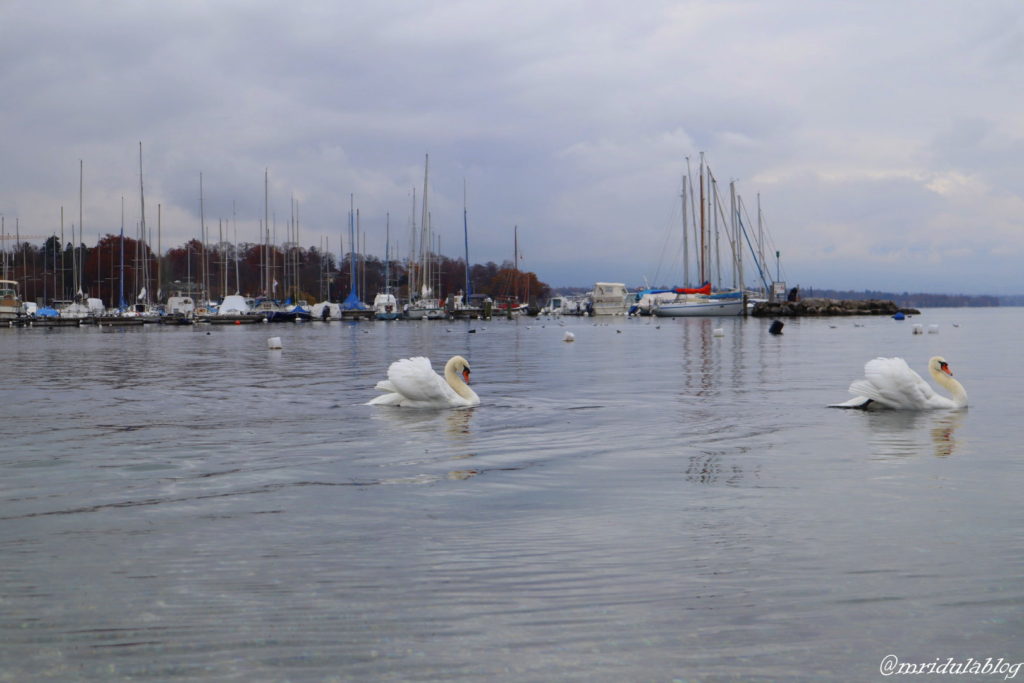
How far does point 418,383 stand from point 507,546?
29.0 feet

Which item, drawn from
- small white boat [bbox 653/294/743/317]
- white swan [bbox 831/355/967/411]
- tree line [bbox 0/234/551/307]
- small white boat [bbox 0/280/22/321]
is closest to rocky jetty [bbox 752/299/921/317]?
small white boat [bbox 653/294/743/317]

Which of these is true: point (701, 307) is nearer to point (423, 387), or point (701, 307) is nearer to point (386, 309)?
point (386, 309)

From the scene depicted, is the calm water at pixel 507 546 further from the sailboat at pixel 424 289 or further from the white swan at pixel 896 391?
the sailboat at pixel 424 289

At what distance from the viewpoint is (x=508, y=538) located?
7.23 meters

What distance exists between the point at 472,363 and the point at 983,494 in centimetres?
2336

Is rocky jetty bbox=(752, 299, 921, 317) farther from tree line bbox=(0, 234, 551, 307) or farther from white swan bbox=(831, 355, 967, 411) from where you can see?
white swan bbox=(831, 355, 967, 411)

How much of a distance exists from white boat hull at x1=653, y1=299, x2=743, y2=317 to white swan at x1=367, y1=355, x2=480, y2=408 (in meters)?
88.6

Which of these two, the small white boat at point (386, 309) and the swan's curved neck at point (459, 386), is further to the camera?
the small white boat at point (386, 309)

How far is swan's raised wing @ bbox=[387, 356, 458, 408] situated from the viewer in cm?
1564

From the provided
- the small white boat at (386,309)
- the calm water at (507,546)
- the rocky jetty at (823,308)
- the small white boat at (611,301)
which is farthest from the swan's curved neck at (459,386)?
the small white boat at (611,301)

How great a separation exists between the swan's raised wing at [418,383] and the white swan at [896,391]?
6.58m

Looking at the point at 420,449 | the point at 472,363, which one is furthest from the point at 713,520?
the point at 472,363

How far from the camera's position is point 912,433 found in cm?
1302

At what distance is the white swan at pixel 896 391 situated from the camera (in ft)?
48.9
